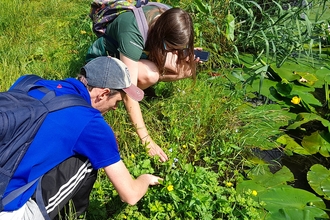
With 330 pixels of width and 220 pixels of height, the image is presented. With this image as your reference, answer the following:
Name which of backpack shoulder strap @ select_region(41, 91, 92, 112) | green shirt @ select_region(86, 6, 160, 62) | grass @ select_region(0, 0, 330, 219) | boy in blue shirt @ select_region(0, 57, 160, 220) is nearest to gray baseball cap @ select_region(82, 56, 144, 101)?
boy in blue shirt @ select_region(0, 57, 160, 220)

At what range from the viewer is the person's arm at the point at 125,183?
148 cm

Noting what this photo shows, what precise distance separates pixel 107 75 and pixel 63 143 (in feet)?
0.97

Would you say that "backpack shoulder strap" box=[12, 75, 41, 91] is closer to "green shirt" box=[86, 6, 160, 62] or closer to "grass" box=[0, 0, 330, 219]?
"grass" box=[0, 0, 330, 219]

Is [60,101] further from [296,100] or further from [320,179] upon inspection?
[296,100]

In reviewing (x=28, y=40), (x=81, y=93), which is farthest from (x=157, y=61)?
(x=28, y=40)

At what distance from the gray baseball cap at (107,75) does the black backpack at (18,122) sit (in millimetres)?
173

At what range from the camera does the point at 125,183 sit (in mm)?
1521

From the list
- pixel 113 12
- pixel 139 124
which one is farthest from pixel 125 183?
pixel 113 12

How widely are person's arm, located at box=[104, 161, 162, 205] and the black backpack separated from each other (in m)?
0.27

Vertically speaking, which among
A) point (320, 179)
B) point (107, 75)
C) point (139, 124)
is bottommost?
point (320, 179)

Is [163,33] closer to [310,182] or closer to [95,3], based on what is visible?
[95,3]

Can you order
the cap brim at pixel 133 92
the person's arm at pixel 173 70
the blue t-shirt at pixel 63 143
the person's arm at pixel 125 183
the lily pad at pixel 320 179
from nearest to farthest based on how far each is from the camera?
the blue t-shirt at pixel 63 143, the person's arm at pixel 125 183, the cap brim at pixel 133 92, the lily pad at pixel 320 179, the person's arm at pixel 173 70

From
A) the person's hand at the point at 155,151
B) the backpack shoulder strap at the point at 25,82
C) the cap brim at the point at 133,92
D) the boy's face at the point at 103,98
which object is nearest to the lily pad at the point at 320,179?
the person's hand at the point at 155,151

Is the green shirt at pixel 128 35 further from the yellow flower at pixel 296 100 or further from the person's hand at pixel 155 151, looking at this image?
the yellow flower at pixel 296 100
